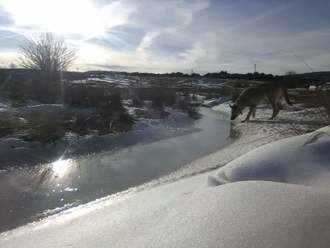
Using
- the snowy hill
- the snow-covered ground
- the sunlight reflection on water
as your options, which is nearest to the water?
the sunlight reflection on water

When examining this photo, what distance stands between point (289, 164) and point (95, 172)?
563 cm

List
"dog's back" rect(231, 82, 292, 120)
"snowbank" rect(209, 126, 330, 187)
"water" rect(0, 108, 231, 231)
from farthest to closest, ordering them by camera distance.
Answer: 1. "dog's back" rect(231, 82, 292, 120)
2. "water" rect(0, 108, 231, 231)
3. "snowbank" rect(209, 126, 330, 187)

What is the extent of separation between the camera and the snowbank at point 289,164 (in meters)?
4.42

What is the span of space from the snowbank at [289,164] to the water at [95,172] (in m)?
3.24

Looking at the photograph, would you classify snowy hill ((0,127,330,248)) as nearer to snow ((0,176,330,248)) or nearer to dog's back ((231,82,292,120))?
snow ((0,176,330,248))

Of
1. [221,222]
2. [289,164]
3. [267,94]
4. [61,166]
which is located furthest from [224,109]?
[221,222]

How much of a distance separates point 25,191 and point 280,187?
5.50 metres

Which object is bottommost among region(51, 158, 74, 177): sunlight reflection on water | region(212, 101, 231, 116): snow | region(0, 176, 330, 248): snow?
region(212, 101, 231, 116): snow

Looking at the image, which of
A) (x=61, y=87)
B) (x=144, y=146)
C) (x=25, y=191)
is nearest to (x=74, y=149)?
(x=144, y=146)

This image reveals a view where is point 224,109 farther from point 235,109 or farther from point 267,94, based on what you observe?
point 267,94

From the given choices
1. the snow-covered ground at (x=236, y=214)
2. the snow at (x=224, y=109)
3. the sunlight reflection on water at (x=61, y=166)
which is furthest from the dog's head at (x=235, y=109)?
the snow-covered ground at (x=236, y=214)

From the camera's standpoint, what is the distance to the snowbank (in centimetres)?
442

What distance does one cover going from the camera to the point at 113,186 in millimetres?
8094

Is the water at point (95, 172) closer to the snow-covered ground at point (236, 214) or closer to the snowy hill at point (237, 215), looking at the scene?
the snow-covered ground at point (236, 214)
